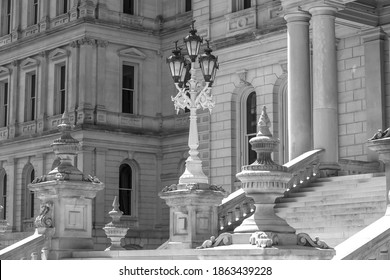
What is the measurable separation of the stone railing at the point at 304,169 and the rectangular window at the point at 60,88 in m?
23.8

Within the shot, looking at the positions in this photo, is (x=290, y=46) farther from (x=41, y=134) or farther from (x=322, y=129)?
(x=41, y=134)

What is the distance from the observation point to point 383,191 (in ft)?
70.5

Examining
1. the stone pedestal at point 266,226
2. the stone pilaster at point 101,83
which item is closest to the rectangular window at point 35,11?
the stone pilaster at point 101,83

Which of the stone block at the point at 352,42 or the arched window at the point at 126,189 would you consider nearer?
the stone block at the point at 352,42

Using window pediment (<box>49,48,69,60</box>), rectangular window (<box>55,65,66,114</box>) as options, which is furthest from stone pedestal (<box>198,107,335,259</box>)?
rectangular window (<box>55,65,66,114</box>)

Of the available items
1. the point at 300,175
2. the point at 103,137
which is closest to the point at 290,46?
the point at 300,175

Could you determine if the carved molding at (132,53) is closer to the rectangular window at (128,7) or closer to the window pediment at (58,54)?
the rectangular window at (128,7)

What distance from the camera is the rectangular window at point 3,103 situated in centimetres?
5119

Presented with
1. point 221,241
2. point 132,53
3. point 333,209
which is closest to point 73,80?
point 132,53

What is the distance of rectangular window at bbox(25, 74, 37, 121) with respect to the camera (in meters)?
49.2

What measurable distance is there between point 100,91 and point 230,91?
13.7 m

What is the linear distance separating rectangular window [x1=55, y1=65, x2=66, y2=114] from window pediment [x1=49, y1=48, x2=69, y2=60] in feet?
1.98

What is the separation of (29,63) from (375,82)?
82.8 feet

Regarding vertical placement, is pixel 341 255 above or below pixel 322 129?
below
